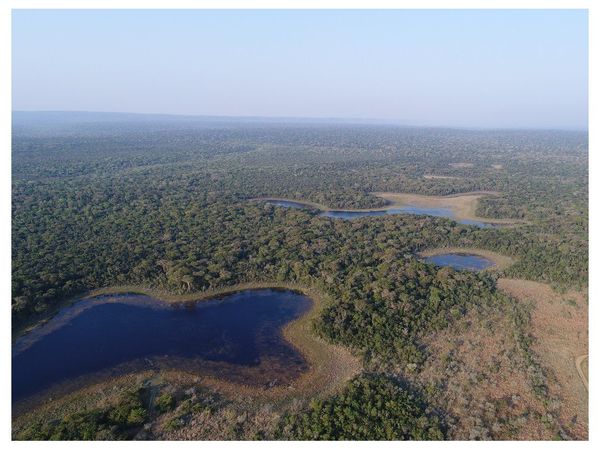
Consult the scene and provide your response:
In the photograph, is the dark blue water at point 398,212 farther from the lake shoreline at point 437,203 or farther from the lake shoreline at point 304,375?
the lake shoreline at point 304,375

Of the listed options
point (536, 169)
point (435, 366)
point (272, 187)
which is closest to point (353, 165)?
point (272, 187)

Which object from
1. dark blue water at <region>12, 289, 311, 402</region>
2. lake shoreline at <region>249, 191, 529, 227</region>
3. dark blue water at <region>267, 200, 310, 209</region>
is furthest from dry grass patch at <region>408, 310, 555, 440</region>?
dark blue water at <region>267, 200, 310, 209</region>

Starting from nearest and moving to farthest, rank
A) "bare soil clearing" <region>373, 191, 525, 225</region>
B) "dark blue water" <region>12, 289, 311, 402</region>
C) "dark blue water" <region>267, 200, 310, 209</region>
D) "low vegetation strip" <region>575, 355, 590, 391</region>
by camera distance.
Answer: "low vegetation strip" <region>575, 355, 590, 391</region>
"dark blue water" <region>12, 289, 311, 402</region>
"bare soil clearing" <region>373, 191, 525, 225</region>
"dark blue water" <region>267, 200, 310, 209</region>

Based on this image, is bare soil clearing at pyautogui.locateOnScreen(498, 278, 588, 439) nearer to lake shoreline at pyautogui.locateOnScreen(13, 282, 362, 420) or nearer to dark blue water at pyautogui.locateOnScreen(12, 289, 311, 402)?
lake shoreline at pyautogui.locateOnScreen(13, 282, 362, 420)

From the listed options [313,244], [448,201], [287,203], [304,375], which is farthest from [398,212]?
[304,375]

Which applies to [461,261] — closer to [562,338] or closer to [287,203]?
[562,338]

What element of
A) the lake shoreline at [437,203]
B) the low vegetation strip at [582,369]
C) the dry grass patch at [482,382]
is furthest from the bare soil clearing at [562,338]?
the lake shoreline at [437,203]

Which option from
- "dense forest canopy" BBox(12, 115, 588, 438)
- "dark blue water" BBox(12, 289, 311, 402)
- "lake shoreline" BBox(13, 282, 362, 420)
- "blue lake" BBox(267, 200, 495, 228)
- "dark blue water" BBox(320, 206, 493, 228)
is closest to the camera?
"lake shoreline" BBox(13, 282, 362, 420)
